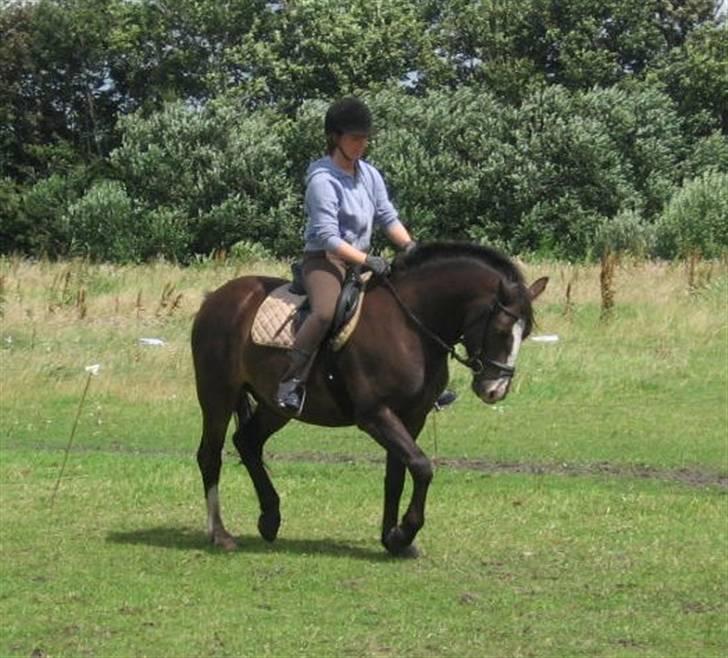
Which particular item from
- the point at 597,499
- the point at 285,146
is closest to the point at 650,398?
the point at 597,499

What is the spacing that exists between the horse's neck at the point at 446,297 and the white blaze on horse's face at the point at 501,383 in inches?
15.5

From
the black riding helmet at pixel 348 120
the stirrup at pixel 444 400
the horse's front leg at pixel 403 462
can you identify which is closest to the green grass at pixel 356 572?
the horse's front leg at pixel 403 462

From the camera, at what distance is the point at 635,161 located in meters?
53.7

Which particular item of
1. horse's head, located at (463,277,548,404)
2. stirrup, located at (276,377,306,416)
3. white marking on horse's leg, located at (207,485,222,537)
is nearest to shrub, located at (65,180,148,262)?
white marking on horse's leg, located at (207,485,222,537)

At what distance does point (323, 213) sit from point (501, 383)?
5.12 ft

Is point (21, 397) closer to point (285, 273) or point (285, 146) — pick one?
point (285, 273)

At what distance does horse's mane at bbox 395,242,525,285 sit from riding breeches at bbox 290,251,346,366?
0.48m

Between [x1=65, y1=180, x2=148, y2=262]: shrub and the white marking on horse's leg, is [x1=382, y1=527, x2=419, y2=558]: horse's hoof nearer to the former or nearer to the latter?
the white marking on horse's leg

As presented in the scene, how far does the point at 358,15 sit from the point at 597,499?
5109 centimetres

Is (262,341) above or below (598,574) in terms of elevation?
above

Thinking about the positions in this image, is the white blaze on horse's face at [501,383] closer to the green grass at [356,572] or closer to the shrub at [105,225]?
the green grass at [356,572]

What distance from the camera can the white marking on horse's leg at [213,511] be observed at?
36.1 feet

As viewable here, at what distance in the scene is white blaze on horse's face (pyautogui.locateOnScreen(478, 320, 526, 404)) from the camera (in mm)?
10023

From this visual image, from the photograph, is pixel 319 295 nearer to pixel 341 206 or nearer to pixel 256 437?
pixel 341 206
